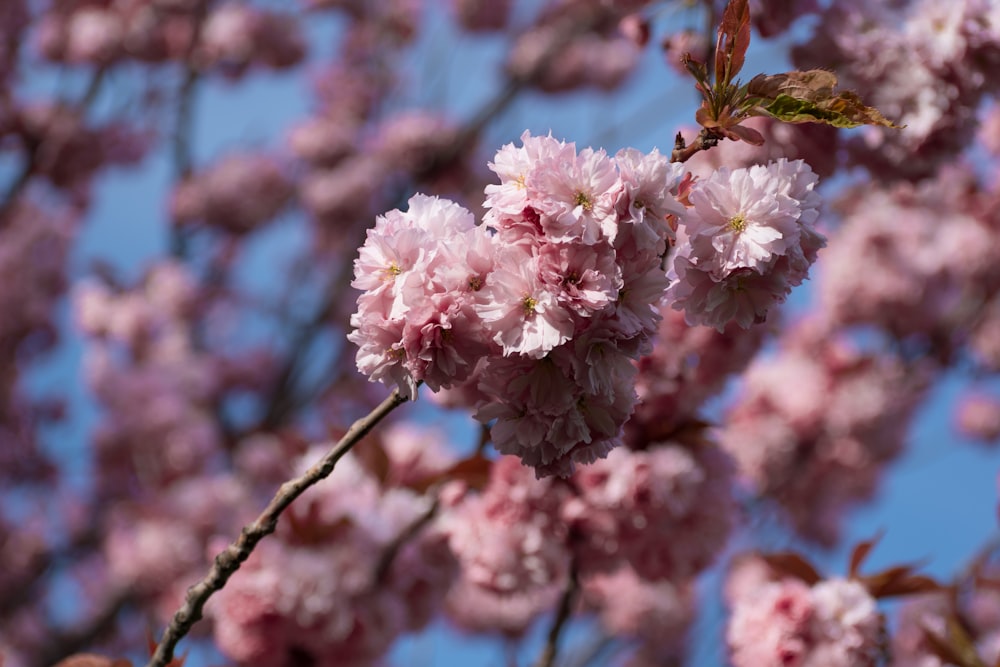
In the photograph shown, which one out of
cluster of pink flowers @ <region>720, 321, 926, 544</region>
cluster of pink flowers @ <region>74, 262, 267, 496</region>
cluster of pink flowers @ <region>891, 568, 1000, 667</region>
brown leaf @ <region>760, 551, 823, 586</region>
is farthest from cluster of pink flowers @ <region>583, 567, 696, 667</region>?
cluster of pink flowers @ <region>74, 262, 267, 496</region>

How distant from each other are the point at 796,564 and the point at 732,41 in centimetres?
112

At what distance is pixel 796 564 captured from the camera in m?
1.74

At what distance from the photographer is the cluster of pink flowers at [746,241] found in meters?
0.92

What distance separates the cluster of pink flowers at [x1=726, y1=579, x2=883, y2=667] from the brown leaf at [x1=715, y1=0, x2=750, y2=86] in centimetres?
105

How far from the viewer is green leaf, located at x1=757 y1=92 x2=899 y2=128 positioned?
3.06 feet

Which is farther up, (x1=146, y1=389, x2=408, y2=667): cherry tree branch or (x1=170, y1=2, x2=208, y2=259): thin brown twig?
(x1=170, y1=2, x2=208, y2=259): thin brown twig

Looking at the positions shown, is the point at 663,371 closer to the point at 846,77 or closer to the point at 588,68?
the point at 846,77

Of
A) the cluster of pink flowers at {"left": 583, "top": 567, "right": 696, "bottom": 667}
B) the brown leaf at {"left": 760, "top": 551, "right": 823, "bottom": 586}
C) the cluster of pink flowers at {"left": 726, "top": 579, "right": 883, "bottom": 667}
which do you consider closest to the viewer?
the cluster of pink flowers at {"left": 726, "top": 579, "right": 883, "bottom": 667}

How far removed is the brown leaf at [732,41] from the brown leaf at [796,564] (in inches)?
42.2

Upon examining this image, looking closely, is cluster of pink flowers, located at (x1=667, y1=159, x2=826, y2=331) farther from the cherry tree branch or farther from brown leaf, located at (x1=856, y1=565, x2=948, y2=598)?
brown leaf, located at (x1=856, y1=565, x2=948, y2=598)

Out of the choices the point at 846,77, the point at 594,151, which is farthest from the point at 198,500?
the point at 594,151

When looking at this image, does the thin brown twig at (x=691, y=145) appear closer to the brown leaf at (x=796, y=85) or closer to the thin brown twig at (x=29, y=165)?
the brown leaf at (x=796, y=85)

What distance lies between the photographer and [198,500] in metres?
4.36

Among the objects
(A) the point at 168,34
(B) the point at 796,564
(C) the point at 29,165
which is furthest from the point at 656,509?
(A) the point at 168,34
